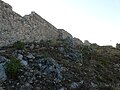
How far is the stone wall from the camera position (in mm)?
15195

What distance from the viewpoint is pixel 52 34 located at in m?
19.1

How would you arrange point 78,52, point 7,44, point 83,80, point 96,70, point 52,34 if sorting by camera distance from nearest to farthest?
point 83,80 < point 96,70 < point 78,52 < point 7,44 < point 52,34

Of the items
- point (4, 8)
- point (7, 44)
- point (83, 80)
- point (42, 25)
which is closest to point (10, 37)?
point (7, 44)

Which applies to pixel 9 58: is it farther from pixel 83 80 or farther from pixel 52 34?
pixel 52 34

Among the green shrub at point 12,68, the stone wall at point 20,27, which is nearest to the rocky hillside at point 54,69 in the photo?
the green shrub at point 12,68

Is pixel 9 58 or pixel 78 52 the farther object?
pixel 78 52

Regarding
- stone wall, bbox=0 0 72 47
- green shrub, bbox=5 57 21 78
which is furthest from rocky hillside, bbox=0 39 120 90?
stone wall, bbox=0 0 72 47

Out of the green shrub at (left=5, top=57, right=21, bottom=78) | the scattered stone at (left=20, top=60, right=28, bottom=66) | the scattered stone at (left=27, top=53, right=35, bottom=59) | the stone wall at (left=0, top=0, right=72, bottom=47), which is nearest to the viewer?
the green shrub at (left=5, top=57, right=21, bottom=78)

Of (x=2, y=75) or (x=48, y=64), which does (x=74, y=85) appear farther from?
(x=2, y=75)

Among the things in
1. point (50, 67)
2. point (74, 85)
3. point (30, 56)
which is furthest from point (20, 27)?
point (74, 85)

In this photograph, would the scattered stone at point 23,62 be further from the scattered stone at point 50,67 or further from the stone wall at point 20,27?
the stone wall at point 20,27

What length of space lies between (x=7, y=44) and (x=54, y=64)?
14.4ft

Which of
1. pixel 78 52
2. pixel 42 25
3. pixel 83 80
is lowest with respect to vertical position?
pixel 83 80

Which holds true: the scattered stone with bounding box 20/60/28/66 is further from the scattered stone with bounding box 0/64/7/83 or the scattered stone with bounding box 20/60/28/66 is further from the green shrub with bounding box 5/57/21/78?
the scattered stone with bounding box 0/64/7/83
